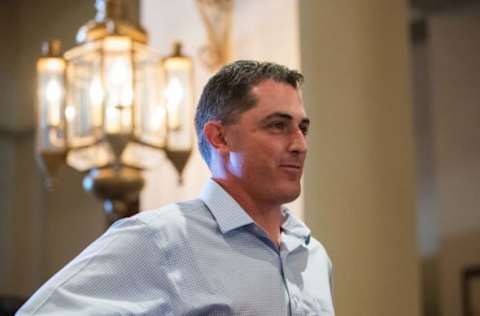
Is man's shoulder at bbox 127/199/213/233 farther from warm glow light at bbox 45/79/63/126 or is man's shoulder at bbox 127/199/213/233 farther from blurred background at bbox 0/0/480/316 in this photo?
warm glow light at bbox 45/79/63/126

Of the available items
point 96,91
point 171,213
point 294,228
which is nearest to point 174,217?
point 171,213

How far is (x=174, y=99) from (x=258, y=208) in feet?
3.03

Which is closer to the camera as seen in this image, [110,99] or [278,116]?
[278,116]

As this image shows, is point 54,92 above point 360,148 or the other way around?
above

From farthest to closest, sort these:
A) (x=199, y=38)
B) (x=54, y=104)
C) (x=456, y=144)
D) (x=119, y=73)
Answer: (x=456, y=144) → (x=199, y=38) → (x=54, y=104) → (x=119, y=73)

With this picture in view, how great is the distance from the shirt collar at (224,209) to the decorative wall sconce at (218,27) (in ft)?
3.03

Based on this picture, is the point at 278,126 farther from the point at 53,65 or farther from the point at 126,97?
the point at 53,65

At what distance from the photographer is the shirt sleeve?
A: 1023 mm

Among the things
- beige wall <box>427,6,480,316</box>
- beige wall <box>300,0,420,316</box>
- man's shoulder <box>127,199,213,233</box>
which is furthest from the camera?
A: beige wall <box>427,6,480,316</box>

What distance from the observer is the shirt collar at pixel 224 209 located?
3.86ft

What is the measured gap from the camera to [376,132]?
1892 mm

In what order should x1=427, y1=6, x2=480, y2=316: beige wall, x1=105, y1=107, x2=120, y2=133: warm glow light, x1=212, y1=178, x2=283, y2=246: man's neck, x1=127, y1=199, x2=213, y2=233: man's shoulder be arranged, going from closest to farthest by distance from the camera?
x1=127, y1=199, x2=213, y2=233: man's shoulder, x1=212, y1=178, x2=283, y2=246: man's neck, x1=105, y1=107, x2=120, y2=133: warm glow light, x1=427, y1=6, x2=480, y2=316: beige wall

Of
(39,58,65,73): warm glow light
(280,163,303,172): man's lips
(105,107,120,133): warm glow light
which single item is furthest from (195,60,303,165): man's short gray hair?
(39,58,65,73): warm glow light

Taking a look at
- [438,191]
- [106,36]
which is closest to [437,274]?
[438,191]
